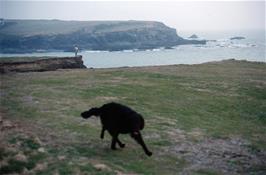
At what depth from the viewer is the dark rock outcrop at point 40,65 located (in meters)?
36.9

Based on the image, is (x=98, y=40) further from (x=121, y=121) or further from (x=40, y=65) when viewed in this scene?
(x=121, y=121)

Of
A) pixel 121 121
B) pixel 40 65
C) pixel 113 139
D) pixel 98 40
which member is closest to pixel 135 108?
pixel 113 139

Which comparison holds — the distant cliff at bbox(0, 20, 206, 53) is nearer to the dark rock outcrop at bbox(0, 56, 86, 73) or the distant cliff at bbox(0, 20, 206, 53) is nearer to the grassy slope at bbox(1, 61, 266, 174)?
the dark rock outcrop at bbox(0, 56, 86, 73)

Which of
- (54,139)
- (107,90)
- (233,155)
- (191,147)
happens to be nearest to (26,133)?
(54,139)

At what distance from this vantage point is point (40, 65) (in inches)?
1567

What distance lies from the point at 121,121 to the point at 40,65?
2821cm

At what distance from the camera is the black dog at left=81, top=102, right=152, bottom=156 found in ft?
42.9

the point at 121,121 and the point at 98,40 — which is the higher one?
the point at 121,121

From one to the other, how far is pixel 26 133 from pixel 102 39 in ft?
527

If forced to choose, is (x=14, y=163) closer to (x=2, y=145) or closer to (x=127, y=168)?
(x=2, y=145)

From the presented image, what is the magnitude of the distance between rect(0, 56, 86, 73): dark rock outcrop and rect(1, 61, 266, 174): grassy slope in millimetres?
4004

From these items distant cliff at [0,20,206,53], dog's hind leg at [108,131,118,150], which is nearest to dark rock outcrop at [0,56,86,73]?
dog's hind leg at [108,131,118,150]

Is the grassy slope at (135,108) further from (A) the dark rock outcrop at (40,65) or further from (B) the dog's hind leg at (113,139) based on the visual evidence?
(A) the dark rock outcrop at (40,65)

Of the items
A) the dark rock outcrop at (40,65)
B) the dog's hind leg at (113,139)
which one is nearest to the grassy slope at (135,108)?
the dog's hind leg at (113,139)
